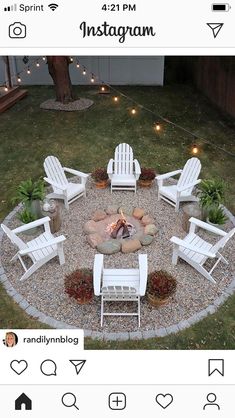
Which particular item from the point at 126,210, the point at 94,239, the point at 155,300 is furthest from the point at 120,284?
→ the point at 126,210

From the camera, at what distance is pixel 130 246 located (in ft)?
22.1

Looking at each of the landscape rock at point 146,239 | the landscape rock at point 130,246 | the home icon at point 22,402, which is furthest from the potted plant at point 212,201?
the home icon at point 22,402

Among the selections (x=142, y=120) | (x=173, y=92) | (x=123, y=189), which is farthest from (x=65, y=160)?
(x=173, y=92)

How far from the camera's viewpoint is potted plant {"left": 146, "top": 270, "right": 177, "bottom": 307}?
5492mm

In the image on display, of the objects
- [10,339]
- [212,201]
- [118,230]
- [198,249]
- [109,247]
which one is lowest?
[109,247]

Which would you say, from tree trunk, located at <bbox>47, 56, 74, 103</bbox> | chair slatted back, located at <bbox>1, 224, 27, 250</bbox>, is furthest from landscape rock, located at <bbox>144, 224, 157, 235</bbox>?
tree trunk, located at <bbox>47, 56, 74, 103</bbox>

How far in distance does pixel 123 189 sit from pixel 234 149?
13.0 ft

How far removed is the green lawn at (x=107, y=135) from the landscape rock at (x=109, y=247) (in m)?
2.36

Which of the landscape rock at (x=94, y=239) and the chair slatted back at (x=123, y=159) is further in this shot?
the chair slatted back at (x=123, y=159)

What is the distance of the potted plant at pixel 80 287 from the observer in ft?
18.1

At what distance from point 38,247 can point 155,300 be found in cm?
198
